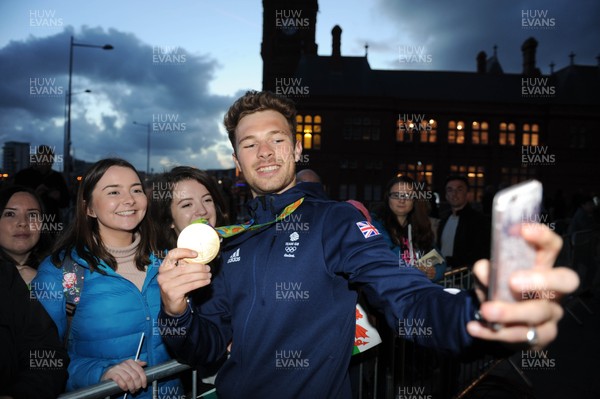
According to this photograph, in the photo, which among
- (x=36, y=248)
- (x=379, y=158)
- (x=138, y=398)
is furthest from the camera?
(x=379, y=158)

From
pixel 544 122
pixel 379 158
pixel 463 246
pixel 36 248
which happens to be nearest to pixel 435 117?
pixel 379 158

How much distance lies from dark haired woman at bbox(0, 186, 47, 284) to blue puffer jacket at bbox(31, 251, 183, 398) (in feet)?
3.54

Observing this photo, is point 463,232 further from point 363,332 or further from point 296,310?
point 296,310

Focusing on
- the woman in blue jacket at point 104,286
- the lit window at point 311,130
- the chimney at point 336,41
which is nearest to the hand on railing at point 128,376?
the woman in blue jacket at point 104,286

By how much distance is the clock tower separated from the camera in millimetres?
37500

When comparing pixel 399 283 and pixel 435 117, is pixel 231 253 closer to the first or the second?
pixel 399 283

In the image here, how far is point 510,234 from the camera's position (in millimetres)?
876

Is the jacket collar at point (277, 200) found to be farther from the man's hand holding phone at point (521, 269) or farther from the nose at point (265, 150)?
the man's hand holding phone at point (521, 269)

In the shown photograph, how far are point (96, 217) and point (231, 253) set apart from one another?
5.26 ft

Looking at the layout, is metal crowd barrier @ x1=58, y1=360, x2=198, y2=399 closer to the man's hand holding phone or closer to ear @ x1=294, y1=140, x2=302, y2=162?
ear @ x1=294, y1=140, x2=302, y2=162

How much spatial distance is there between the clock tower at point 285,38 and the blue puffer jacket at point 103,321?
36.9 metres

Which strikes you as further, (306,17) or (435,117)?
(306,17)

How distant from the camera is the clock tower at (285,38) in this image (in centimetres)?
3750

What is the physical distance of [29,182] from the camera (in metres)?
6.49
